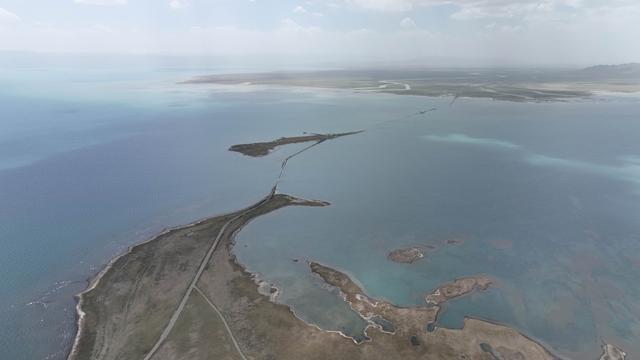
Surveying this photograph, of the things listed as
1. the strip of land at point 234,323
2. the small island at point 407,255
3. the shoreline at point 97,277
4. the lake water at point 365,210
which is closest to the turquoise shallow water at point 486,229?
the lake water at point 365,210

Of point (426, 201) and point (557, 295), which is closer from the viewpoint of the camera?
point (557, 295)

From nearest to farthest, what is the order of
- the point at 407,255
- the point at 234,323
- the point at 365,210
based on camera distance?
the point at 234,323 → the point at 407,255 → the point at 365,210

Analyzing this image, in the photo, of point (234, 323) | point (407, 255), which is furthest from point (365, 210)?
point (234, 323)

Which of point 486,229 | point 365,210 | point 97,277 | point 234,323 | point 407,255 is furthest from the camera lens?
point 365,210

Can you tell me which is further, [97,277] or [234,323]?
[97,277]

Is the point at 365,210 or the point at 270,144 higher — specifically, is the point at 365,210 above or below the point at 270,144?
below

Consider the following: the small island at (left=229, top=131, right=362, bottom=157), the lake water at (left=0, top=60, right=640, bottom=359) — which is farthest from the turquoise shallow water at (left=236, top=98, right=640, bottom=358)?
the small island at (left=229, top=131, right=362, bottom=157)

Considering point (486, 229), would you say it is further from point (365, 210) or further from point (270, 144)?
point (270, 144)

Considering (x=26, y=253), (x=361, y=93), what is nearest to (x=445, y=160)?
(x=26, y=253)

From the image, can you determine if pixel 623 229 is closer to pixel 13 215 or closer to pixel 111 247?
pixel 111 247
